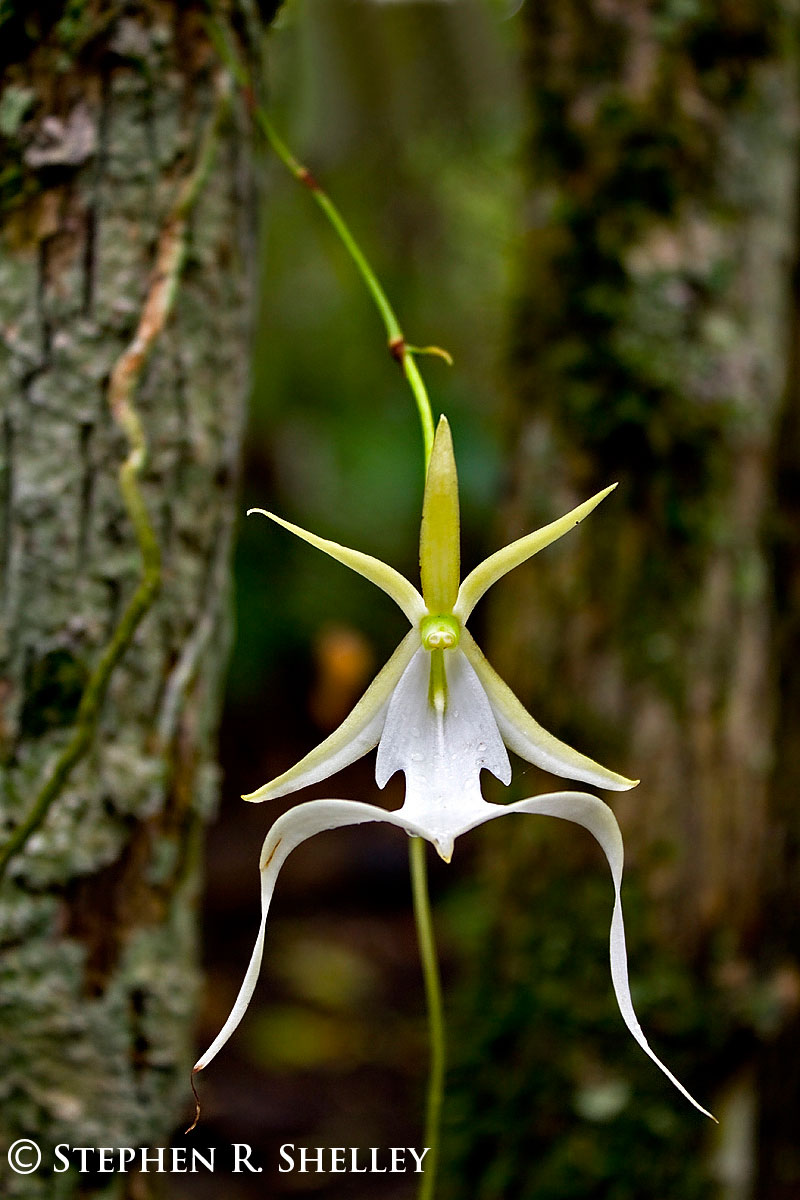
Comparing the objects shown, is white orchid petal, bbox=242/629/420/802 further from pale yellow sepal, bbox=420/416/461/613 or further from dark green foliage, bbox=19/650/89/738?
dark green foliage, bbox=19/650/89/738

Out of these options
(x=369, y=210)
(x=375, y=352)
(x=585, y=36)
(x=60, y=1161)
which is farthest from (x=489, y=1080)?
(x=369, y=210)

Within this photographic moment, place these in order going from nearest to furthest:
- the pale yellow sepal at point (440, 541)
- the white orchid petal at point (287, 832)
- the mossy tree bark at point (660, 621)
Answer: the white orchid petal at point (287, 832) < the pale yellow sepal at point (440, 541) < the mossy tree bark at point (660, 621)

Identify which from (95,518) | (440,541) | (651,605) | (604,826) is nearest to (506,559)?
(440,541)

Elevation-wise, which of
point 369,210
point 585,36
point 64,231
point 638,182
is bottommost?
point 64,231

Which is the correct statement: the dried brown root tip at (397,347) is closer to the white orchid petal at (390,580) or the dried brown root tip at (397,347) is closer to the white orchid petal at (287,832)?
the white orchid petal at (390,580)

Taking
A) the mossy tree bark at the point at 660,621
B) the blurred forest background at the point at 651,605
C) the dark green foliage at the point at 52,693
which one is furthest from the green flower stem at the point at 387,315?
the mossy tree bark at the point at 660,621

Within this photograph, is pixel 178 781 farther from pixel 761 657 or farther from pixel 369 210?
pixel 369 210
